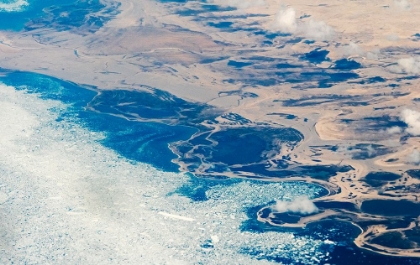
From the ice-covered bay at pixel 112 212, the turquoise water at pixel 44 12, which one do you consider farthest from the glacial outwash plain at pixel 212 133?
the turquoise water at pixel 44 12

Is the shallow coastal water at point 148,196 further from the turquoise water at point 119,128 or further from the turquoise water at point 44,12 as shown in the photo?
the turquoise water at point 44,12

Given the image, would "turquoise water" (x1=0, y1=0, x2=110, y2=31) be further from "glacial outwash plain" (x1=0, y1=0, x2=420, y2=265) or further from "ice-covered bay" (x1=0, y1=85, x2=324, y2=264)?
"ice-covered bay" (x1=0, y1=85, x2=324, y2=264)

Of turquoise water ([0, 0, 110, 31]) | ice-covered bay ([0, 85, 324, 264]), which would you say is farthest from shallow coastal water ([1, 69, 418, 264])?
turquoise water ([0, 0, 110, 31])

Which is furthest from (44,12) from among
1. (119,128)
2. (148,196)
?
(148,196)

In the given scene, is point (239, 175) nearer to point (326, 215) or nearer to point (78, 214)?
point (326, 215)

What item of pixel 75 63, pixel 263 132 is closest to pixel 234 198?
pixel 263 132

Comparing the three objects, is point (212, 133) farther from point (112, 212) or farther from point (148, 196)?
point (112, 212)
